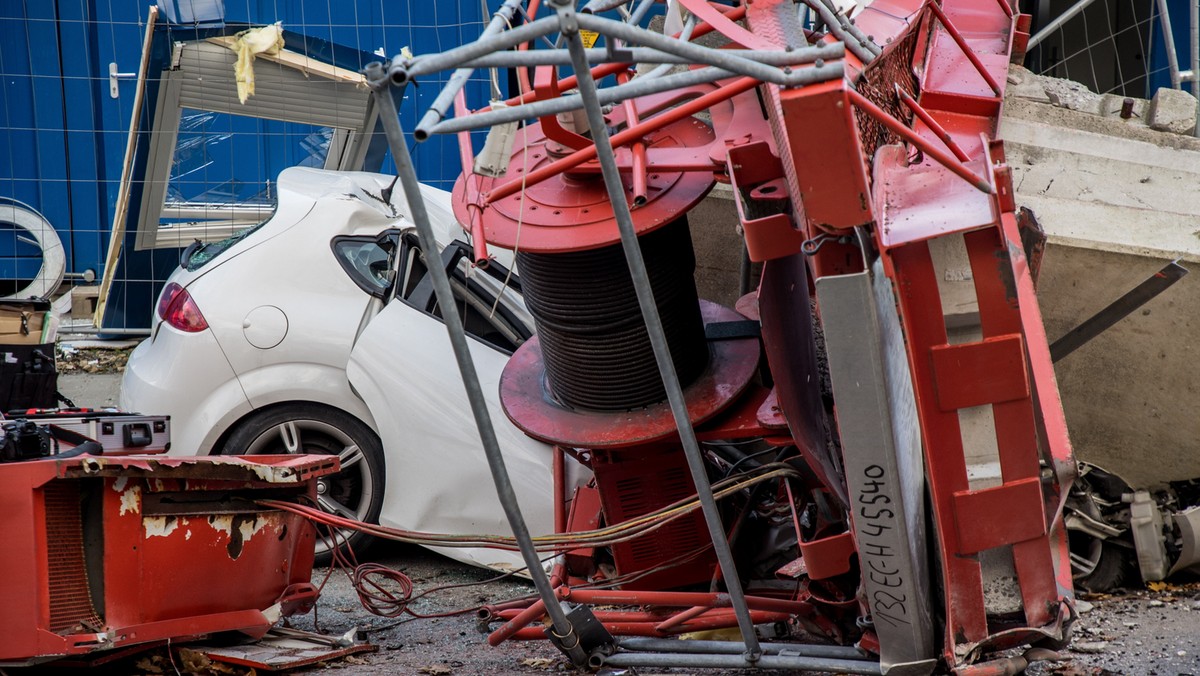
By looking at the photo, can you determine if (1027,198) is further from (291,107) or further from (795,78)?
(291,107)

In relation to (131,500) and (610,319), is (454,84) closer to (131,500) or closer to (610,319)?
(610,319)

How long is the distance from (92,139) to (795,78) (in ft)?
28.6

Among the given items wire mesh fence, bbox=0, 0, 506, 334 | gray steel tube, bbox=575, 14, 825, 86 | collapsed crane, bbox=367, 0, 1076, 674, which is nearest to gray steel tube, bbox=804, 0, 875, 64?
collapsed crane, bbox=367, 0, 1076, 674

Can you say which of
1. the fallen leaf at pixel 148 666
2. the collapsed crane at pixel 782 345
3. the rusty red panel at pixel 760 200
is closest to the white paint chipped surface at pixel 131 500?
the fallen leaf at pixel 148 666

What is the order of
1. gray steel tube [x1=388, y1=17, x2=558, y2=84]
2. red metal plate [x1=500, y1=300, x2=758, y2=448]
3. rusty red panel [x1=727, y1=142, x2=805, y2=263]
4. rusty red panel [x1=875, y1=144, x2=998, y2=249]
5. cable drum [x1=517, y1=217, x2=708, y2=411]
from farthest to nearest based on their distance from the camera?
red metal plate [x1=500, y1=300, x2=758, y2=448]
cable drum [x1=517, y1=217, x2=708, y2=411]
rusty red panel [x1=727, y1=142, x2=805, y2=263]
rusty red panel [x1=875, y1=144, x2=998, y2=249]
gray steel tube [x1=388, y1=17, x2=558, y2=84]

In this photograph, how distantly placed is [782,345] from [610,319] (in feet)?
2.38

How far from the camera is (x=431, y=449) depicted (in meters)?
5.46

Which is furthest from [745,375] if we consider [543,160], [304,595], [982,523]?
[304,595]

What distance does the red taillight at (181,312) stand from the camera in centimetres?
554

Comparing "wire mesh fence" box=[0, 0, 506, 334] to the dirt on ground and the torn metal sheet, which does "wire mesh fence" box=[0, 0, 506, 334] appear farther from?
the torn metal sheet

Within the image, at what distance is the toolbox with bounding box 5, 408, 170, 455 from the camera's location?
4.00 metres

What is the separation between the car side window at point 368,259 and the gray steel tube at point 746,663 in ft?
9.31

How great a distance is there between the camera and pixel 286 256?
5.70 metres

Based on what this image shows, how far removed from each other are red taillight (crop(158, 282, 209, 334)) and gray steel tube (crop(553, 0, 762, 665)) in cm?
337
